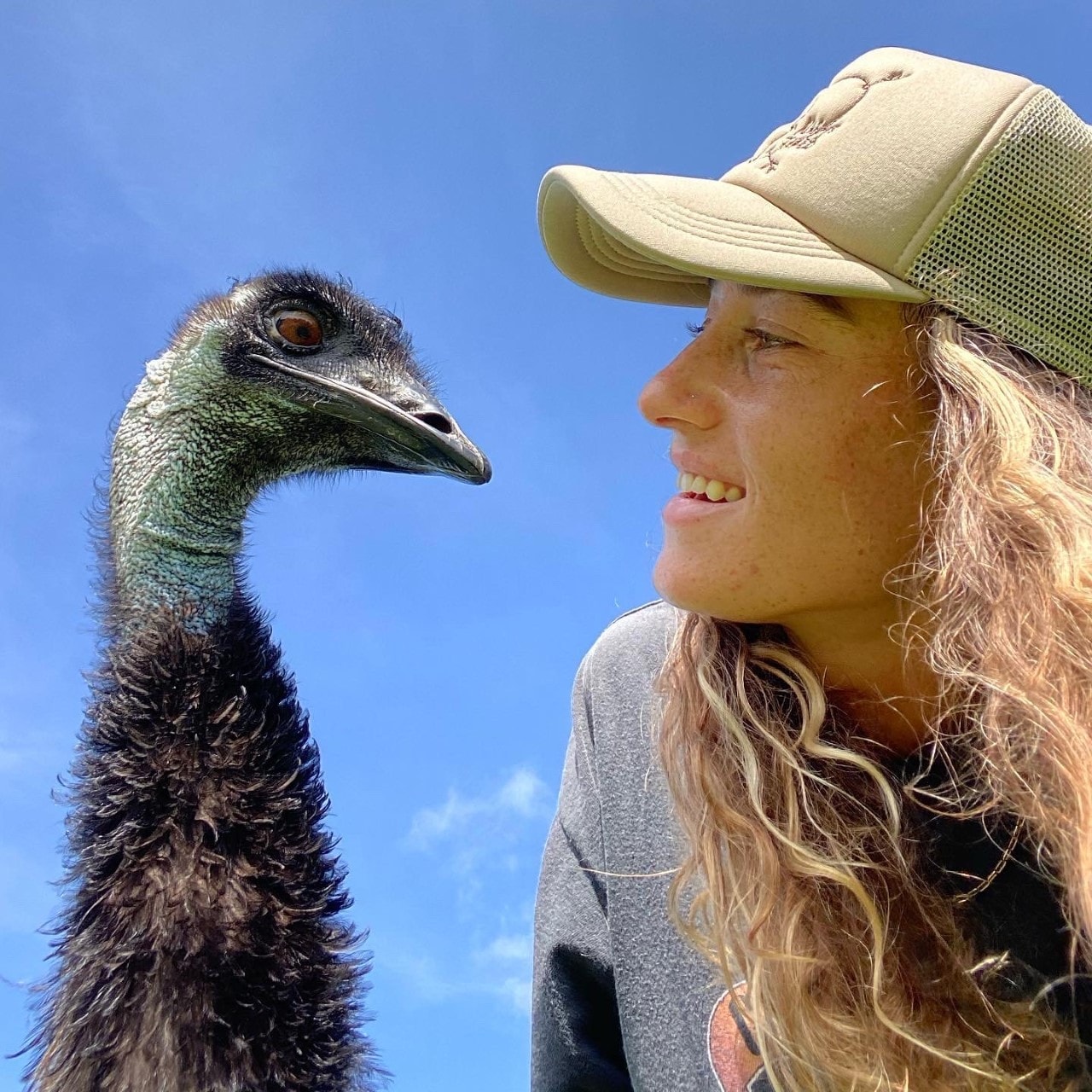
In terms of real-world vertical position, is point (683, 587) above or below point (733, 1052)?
above

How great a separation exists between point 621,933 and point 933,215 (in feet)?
4.28

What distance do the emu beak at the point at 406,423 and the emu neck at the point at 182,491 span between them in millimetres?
258

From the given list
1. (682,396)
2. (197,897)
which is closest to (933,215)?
(682,396)


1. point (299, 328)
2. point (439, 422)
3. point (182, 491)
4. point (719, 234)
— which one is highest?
point (299, 328)

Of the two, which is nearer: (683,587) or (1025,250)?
(1025,250)

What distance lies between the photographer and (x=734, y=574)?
1777 millimetres

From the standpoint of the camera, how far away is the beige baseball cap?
167 centimetres

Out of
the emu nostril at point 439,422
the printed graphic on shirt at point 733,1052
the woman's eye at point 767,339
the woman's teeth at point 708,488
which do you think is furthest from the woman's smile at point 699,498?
the emu nostril at point 439,422

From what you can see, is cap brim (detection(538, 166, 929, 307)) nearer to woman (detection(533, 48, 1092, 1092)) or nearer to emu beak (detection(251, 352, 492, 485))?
woman (detection(533, 48, 1092, 1092))

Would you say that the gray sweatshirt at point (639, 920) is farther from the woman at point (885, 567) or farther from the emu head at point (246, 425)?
the emu head at point (246, 425)

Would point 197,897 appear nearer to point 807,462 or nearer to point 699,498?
point 699,498

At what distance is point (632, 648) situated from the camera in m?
2.54

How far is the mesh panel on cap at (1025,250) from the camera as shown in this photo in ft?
5.49

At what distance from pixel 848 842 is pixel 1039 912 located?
28cm
